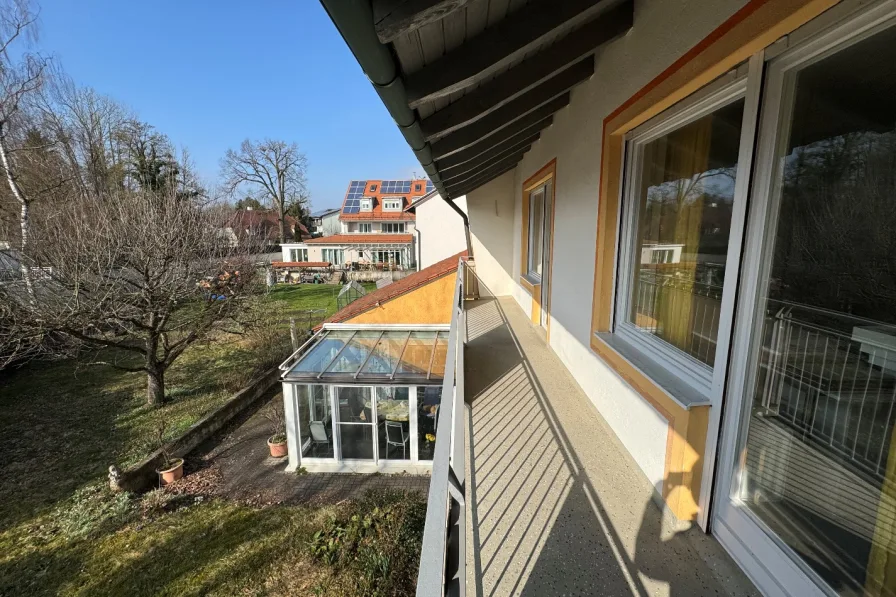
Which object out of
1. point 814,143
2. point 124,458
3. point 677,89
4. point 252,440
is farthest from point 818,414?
point 124,458

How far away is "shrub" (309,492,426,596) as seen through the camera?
477 centimetres

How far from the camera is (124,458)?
862 cm

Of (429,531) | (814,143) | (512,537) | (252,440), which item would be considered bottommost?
(252,440)

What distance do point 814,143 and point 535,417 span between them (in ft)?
7.49

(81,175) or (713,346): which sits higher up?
(81,175)

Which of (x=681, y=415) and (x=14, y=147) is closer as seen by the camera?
(x=681, y=415)

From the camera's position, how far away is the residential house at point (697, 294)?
1036 millimetres

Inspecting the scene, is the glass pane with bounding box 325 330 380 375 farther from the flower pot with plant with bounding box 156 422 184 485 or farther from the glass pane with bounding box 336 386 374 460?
the flower pot with plant with bounding box 156 422 184 485

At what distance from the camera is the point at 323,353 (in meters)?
9.28

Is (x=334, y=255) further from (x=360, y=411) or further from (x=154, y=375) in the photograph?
(x=360, y=411)

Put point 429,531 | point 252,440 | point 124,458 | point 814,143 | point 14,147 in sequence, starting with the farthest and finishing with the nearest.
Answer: point 14,147, point 252,440, point 124,458, point 814,143, point 429,531

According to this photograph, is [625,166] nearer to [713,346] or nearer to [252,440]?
[713,346]

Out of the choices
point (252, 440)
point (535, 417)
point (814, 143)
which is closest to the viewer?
point (814, 143)

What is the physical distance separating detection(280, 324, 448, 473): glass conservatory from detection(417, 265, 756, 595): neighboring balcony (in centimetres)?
556
